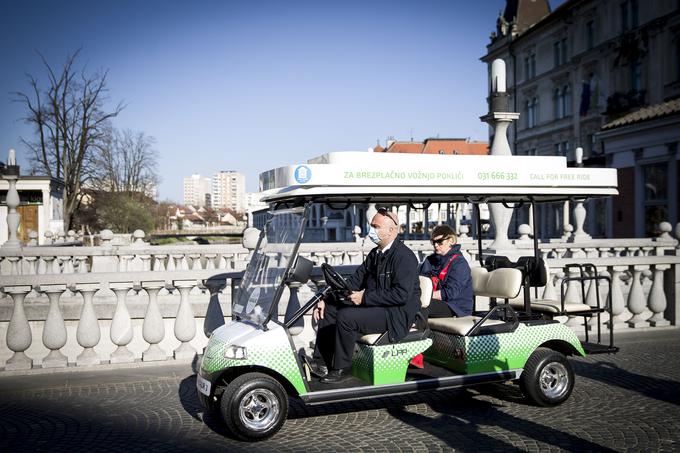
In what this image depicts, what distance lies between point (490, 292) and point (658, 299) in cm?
525

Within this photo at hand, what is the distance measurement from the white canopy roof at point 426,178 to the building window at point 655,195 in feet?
61.0

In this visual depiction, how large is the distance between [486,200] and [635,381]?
2663 millimetres

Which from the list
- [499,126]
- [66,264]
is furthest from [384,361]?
[66,264]

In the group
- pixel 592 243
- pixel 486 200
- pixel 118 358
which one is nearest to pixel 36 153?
pixel 592 243

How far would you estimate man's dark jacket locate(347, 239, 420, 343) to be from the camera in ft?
19.3

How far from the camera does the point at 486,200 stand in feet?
23.4

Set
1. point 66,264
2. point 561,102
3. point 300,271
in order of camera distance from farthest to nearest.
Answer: point 561,102 < point 66,264 < point 300,271

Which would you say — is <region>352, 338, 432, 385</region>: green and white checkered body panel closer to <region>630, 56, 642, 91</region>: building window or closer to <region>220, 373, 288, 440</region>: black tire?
<region>220, 373, 288, 440</region>: black tire

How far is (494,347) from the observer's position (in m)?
6.24

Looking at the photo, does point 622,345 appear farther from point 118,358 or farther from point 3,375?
point 3,375

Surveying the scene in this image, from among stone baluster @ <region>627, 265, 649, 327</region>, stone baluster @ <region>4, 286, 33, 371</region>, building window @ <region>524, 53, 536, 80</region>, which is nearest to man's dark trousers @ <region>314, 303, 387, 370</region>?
stone baluster @ <region>4, 286, 33, 371</region>

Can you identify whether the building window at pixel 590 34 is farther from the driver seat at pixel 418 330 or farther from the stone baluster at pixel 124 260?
the driver seat at pixel 418 330

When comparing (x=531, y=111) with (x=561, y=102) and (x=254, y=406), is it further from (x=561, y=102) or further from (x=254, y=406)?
(x=254, y=406)

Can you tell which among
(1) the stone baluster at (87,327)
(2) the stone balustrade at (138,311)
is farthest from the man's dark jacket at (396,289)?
(1) the stone baluster at (87,327)
